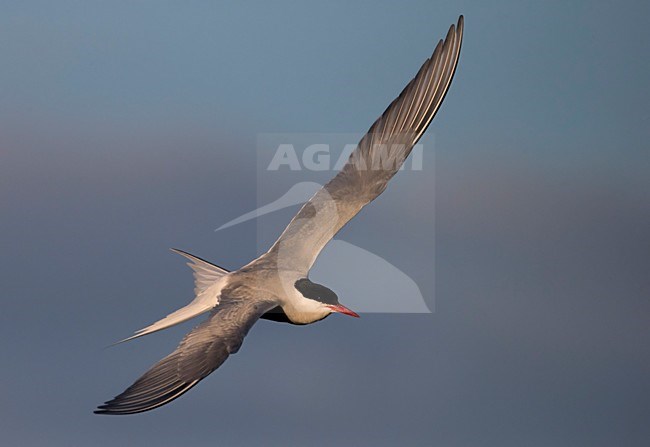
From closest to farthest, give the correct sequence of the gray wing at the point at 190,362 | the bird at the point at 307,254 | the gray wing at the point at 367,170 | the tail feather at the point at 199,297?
the gray wing at the point at 190,362 → the bird at the point at 307,254 → the tail feather at the point at 199,297 → the gray wing at the point at 367,170

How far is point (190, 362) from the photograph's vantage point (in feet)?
26.0

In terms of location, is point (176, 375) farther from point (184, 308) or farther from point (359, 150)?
point (359, 150)

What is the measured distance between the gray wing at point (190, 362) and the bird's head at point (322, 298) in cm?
79

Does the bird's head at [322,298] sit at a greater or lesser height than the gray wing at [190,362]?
greater

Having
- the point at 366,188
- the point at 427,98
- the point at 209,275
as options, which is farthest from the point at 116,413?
the point at 427,98

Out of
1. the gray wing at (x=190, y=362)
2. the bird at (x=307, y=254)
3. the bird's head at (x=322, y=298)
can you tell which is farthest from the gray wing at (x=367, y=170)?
the gray wing at (x=190, y=362)

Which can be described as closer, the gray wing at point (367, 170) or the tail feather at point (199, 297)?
the tail feather at point (199, 297)

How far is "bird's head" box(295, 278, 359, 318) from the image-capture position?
369 inches

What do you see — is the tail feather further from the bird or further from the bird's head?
the bird's head

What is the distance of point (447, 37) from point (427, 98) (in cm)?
70

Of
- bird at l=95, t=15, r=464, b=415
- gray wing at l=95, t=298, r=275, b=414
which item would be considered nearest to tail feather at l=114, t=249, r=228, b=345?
bird at l=95, t=15, r=464, b=415

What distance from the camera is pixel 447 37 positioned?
385 inches

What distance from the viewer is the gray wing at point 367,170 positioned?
32.9 ft

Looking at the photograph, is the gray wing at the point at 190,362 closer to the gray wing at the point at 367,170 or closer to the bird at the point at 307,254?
the bird at the point at 307,254
